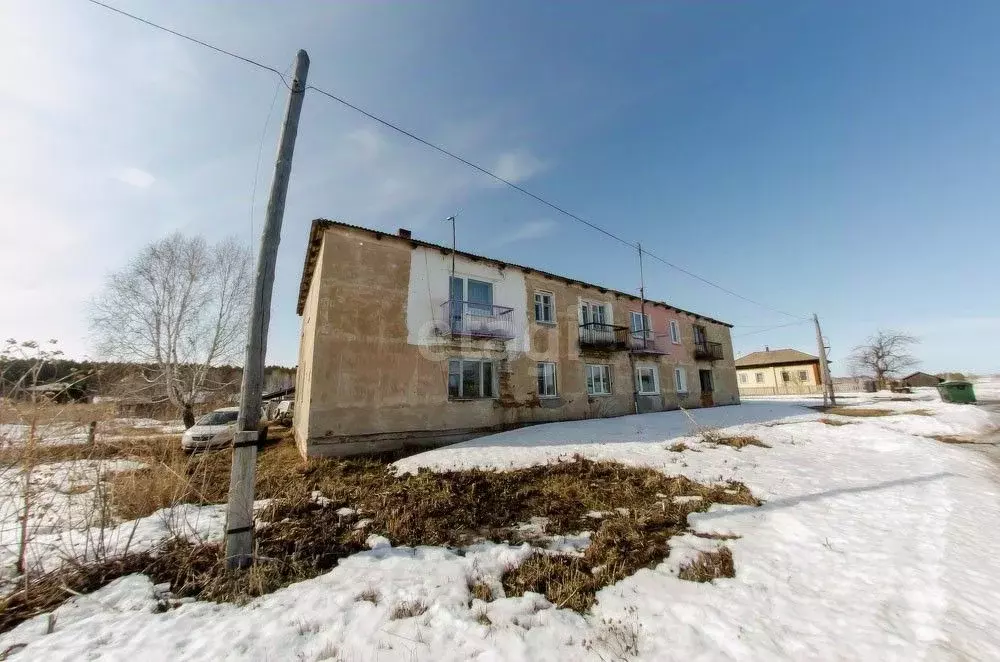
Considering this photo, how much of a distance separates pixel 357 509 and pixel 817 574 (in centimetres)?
630

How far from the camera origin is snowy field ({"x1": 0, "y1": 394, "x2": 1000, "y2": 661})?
283 cm

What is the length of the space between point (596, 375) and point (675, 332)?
8.66 metres

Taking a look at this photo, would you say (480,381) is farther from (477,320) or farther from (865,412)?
(865,412)

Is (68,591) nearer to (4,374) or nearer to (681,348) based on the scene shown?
(4,374)

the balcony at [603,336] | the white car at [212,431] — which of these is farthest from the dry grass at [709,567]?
the white car at [212,431]

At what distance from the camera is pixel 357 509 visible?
20.6ft

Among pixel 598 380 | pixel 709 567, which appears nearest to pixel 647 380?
pixel 598 380

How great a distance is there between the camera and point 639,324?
846 inches

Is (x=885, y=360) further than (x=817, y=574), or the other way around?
(x=885, y=360)

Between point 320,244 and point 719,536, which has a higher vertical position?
point 320,244

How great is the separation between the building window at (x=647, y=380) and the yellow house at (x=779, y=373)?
27.1 meters

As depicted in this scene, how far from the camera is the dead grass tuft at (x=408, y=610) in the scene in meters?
3.30

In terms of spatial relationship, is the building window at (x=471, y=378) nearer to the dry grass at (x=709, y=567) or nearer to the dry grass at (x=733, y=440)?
the dry grass at (x=733, y=440)

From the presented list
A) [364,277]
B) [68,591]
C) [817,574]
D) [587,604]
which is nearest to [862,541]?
[817,574]
